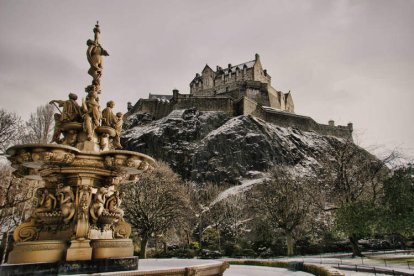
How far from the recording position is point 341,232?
2139 centimetres

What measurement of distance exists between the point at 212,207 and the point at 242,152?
22881 mm

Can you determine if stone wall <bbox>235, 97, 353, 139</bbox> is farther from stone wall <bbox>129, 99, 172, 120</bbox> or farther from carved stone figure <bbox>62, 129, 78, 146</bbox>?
carved stone figure <bbox>62, 129, 78, 146</bbox>

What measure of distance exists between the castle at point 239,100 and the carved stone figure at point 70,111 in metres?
65.2

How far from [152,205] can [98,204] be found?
21227 mm

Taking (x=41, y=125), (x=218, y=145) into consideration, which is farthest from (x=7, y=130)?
(x=218, y=145)

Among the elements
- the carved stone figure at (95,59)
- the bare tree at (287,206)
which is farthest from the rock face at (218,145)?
the carved stone figure at (95,59)

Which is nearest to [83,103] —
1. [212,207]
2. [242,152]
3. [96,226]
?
[96,226]

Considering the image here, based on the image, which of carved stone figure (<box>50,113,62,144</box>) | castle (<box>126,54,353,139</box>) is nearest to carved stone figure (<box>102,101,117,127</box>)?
carved stone figure (<box>50,113,62,144</box>)

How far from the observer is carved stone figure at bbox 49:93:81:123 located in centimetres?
775

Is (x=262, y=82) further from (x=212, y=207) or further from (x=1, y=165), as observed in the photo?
(x=1, y=165)

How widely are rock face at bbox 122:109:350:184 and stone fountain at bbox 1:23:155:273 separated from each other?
4983 centimetres

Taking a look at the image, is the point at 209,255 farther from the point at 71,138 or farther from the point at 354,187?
the point at 71,138

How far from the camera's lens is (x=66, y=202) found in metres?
6.84

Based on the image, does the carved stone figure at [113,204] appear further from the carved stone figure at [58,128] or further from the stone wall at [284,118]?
the stone wall at [284,118]
